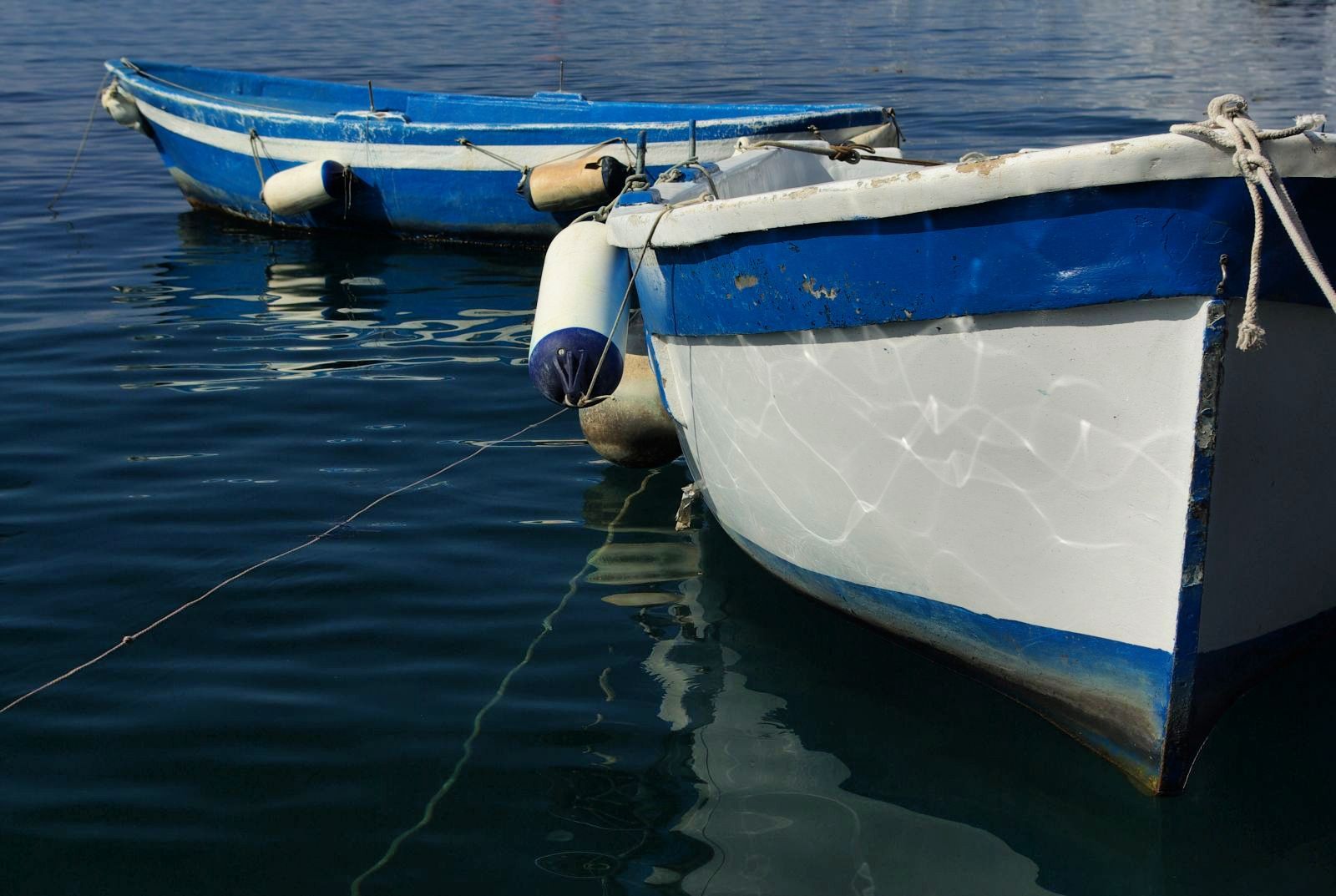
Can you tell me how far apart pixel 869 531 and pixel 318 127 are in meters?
7.93

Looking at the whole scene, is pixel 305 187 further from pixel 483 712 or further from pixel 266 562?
pixel 483 712

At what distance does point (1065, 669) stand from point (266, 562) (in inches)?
116

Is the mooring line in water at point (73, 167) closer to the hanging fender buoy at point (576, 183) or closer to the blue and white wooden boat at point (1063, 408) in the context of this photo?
the hanging fender buoy at point (576, 183)

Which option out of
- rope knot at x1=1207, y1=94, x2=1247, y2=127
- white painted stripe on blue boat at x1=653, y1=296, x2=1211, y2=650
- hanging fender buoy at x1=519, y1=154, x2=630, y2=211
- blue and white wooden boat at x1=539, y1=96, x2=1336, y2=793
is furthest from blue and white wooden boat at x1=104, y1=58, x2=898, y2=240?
rope knot at x1=1207, y1=94, x2=1247, y2=127

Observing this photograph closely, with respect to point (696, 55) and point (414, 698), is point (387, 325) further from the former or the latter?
point (696, 55)

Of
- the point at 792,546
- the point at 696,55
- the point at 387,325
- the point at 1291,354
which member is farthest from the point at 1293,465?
the point at 696,55

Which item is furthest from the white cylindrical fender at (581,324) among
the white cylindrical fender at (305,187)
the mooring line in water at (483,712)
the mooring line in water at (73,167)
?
the mooring line in water at (73,167)

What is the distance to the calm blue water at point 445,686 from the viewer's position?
3375mm

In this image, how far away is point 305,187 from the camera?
10.4 metres

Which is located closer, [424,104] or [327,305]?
[327,305]

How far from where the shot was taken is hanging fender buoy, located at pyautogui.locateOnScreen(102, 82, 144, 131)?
1253 centimetres

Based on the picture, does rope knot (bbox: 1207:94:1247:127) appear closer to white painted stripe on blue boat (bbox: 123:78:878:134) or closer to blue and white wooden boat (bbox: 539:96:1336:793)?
blue and white wooden boat (bbox: 539:96:1336:793)

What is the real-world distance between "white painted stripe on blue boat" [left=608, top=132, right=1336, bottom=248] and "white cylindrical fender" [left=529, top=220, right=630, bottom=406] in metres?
0.72

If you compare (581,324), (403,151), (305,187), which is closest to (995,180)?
(581,324)
